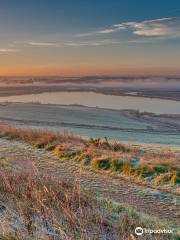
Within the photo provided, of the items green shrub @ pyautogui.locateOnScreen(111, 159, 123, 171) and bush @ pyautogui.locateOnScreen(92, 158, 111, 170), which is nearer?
green shrub @ pyautogui.locateOnScreen(111, 159, 123, 171)

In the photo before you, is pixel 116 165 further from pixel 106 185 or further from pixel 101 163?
pixel 106 185

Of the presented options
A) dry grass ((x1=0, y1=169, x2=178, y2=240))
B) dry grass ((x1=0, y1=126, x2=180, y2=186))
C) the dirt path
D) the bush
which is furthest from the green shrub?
dry grass ((x1=0, y1=169, x2=178, y2=240))

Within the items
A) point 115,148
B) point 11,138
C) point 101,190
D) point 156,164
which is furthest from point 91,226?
point 11,138

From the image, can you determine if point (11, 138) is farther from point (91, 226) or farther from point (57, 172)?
point (91, 226)

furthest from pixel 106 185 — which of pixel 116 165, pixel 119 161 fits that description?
pixel 119 161

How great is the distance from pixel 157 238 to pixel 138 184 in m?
6.40

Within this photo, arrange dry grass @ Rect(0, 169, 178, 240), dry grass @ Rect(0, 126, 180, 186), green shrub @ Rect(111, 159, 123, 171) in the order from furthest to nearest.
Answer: green shrub @ Rect(111, 159, 123, 171) → dry grass @ Rect(0, 126, 180, 186) → dry grass @ Rect(0, 169, 178, 240)

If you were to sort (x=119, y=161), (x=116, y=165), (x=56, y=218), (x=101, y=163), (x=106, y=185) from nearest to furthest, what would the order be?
1. (x=56, y=218)
2. (x=106, y=185)
3. (x=116, y=165)
4. (x=119, y=161)
5. (x=101, y=163)

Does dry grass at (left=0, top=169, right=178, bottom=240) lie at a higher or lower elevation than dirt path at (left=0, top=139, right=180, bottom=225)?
higher

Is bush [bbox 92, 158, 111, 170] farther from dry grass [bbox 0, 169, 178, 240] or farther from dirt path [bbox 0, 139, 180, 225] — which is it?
dry grass [bbox 0, 169, 178, 240]

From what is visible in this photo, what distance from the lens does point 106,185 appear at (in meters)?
11.7

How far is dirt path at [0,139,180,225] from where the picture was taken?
9359mm

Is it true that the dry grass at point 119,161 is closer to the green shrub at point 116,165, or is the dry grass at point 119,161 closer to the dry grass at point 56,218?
the green shrub at point 116,165

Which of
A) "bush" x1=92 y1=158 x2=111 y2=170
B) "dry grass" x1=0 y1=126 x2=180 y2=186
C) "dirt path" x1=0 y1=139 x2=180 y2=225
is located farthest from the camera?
"bush" x1=92 y1=158 x2=111 y2=170
